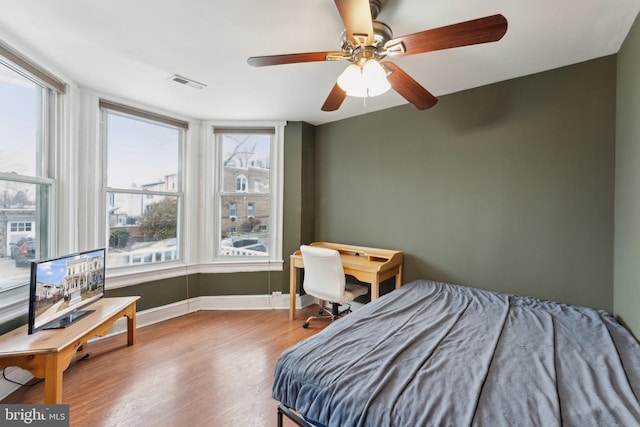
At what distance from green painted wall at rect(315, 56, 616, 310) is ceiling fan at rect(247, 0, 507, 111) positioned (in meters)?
1.11

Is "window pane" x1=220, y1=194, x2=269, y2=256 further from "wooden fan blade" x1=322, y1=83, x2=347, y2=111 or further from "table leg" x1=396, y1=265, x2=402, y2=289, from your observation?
"wooden fan blade" x1=322, y1=83, x2=347, y2=111

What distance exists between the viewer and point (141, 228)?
118 inches

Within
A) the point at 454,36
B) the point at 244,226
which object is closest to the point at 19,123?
the point at 244,226

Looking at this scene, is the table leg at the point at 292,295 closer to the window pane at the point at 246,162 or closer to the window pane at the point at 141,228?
the window pane at the point at 246,162

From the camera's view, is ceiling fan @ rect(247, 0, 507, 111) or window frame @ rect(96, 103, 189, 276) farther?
window frame @ rect(96, 103, 189, 276)

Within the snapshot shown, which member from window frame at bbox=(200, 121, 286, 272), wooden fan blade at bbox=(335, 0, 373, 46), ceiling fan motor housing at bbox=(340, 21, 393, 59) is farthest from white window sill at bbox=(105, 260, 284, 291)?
wooden fan blade at bbox=(335, 0, 373, 46)

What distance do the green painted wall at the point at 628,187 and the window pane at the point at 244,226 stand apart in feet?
10.4

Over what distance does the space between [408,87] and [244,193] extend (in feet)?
7.81

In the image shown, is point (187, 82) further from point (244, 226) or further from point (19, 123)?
point (244, 226)

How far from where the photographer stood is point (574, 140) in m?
2.04

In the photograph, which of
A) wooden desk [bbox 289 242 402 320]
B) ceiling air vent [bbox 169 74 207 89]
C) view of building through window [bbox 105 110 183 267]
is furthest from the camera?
view of building through window [bbox 105 110 183 267]

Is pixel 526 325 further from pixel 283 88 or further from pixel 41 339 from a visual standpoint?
pixel 41 339

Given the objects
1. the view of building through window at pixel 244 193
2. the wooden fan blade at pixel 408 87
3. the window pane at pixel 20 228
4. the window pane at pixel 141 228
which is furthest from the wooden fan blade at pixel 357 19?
the window pane at pixel 141 228

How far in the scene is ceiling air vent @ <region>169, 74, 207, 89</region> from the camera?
227 cm
